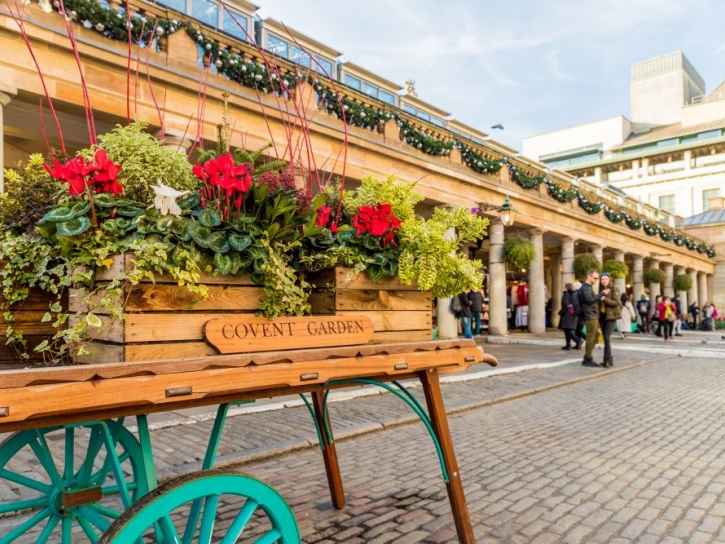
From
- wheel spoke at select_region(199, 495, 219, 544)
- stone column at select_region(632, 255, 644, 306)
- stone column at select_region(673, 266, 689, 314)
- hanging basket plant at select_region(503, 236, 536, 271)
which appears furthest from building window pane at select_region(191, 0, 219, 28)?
stone column at select_region(673, 266, 689, 314)

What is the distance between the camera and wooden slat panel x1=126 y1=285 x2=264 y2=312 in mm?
1753

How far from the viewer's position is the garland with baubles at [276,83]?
8.38 m

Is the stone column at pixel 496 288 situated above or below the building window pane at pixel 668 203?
below

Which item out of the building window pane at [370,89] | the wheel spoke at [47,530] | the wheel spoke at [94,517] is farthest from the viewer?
the building window pane at [370,89]

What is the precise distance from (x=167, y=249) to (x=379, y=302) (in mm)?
999

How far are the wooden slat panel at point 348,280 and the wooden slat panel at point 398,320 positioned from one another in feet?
0.38

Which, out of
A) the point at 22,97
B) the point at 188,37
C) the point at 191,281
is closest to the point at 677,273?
the point at 188,37

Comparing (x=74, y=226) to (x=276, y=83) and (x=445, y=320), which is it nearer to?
(x=276, y=83)

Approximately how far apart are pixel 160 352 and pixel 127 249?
35cm

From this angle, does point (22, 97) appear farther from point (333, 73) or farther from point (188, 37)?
point (333, 73)

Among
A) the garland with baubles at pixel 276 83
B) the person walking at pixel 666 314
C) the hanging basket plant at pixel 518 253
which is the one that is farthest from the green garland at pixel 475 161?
the person walking at pixel 666 314

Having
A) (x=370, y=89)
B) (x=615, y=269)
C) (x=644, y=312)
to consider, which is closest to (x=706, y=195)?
(x=644, y=312)

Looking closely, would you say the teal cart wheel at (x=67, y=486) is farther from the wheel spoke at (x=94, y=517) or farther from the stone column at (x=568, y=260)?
the stone column at (x=568, y=260)

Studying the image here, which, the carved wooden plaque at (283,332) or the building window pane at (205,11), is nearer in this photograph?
the carved wooden plaque at (283,332)
